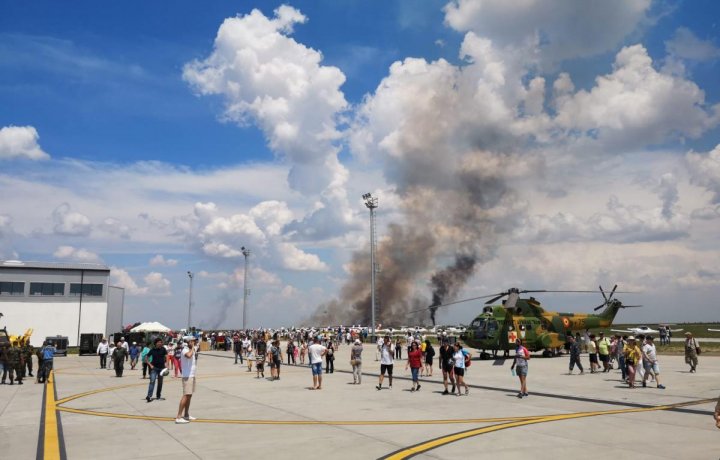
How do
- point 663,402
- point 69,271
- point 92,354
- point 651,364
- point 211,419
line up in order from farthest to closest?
point 69,271, point 92,354, point 651,364, point 663,402, point 211,419

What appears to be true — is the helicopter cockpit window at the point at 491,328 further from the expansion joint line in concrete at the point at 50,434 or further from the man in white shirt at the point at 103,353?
the man in white shirt at the point at 103,353

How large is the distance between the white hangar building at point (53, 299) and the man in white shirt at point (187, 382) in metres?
60.8

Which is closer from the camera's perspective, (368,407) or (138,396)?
(368,407)

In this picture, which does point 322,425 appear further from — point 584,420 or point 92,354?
point 92,354

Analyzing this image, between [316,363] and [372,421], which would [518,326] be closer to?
[316,363]

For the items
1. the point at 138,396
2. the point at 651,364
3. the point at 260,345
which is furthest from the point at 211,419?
the point at 651,364

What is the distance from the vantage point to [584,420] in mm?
11320

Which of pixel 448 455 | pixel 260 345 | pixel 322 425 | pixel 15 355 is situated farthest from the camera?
pixel 260 345

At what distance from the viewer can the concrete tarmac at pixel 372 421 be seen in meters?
8.84

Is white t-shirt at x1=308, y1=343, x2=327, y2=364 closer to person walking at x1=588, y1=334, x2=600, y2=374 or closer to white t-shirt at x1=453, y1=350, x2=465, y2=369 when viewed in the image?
white t-shirt at x1=453, y1=350, x2=465, y2=369

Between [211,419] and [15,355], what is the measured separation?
1425 centimetres

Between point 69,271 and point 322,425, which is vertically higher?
point 69,271

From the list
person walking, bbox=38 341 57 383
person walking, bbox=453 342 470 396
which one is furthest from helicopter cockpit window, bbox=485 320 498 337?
person walking, bbox=38 341 57 383

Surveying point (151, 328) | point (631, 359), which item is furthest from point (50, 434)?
point (151, 328)
